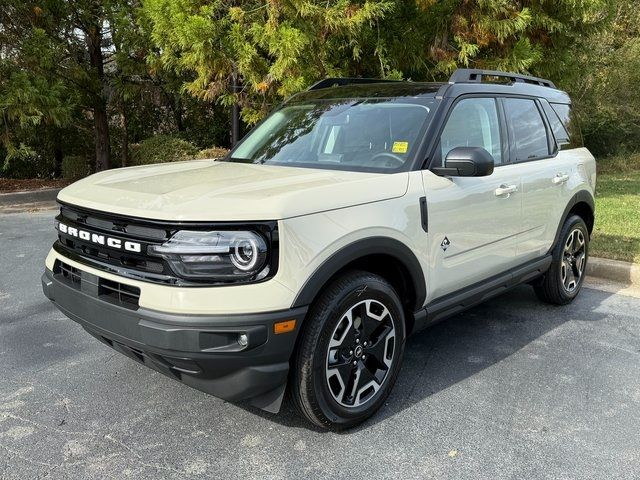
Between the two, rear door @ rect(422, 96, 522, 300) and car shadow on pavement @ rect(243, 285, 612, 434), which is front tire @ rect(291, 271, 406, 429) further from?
rear door @ rect(422, 96, 522, 300)

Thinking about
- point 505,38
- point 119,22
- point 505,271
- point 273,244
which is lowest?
point 505,271

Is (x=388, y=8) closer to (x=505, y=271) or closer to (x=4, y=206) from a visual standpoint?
(x=505, y=271)

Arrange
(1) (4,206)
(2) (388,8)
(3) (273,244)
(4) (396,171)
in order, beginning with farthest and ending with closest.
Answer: (1) (4,206)
(2) (388,8)
(4) (396,171)
(3) (273,244)

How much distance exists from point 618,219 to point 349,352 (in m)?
6.89

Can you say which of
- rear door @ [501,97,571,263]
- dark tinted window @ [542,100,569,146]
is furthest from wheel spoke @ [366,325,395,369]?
dark tinted window @ [542,100,569,146]

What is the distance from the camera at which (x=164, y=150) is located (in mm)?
Answer: 13102

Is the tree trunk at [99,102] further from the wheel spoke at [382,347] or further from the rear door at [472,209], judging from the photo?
the wheel spoke at [382,347]

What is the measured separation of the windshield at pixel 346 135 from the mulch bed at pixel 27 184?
390 inches

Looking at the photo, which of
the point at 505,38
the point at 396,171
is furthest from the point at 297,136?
the point at 505,38

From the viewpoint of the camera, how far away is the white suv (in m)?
2.50

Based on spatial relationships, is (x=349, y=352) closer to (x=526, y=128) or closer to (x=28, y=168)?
(x=526, y=128)

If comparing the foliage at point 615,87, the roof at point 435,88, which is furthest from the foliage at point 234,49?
the foliage at point 615,87

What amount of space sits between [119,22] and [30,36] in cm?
160

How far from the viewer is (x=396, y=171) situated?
10.6ft
